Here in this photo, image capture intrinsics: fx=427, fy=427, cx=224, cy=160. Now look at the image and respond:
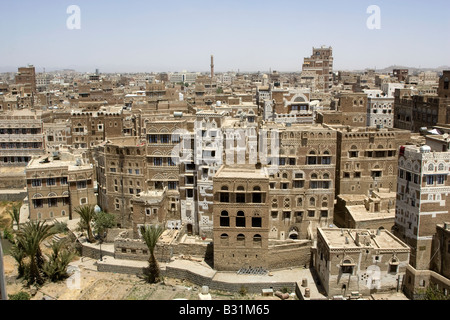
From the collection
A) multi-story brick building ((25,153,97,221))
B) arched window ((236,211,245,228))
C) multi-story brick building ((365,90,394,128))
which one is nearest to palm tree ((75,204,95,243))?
multi-story brick building ((25,153,97,221))

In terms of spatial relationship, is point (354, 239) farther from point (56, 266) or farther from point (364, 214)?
point (56, 266)

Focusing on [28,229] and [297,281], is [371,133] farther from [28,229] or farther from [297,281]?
[28,229]

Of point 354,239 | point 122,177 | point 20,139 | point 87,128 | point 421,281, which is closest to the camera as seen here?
point 421,281

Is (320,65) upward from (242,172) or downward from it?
upward

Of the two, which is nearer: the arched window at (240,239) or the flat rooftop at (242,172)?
the flat rooftop at (242,172)

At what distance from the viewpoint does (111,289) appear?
120 feet

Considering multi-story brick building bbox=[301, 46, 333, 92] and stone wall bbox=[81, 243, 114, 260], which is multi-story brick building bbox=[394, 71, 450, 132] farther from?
→ multi-story brick building bbox=[301, 46, 333, 92]

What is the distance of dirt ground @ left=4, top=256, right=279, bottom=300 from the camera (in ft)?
115

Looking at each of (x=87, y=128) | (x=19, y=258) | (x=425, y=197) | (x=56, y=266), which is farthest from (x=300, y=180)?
(x=87, y=128)

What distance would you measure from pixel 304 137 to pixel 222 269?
48.5 ft

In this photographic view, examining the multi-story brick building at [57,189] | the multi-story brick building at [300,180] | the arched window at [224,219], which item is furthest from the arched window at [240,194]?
the multi-story brick building at [57,189]

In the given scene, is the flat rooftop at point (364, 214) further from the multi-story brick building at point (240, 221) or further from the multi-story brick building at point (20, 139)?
the multi-story brick building at point (20, 139)

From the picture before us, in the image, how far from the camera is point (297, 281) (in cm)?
3588

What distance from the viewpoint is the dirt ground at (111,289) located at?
3512 centimetres
